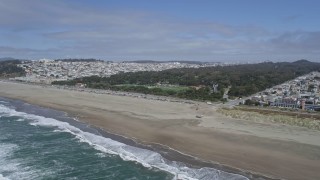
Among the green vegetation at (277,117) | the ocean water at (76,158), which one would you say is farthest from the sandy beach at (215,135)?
the ocean water at (76,158)

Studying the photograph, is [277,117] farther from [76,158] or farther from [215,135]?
[76,158]

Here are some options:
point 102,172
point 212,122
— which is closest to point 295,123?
point 212,122

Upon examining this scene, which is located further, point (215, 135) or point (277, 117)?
point (277, 117)

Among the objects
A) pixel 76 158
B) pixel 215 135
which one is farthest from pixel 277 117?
pixel 76 158

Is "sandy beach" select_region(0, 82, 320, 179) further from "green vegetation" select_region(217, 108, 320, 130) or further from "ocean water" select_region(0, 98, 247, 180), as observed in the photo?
"ocean water" select_region(0, 98, 247, 180)

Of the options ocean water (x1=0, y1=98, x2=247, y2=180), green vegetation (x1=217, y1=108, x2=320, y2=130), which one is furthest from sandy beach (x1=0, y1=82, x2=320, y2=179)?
ocean water (x1=0, y1=98, x2=247, y2=180)

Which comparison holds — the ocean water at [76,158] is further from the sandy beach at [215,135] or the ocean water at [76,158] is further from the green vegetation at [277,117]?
the green vegetation at [277,117]

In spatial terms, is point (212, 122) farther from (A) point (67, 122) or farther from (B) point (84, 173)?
(B) point (84, 173)
